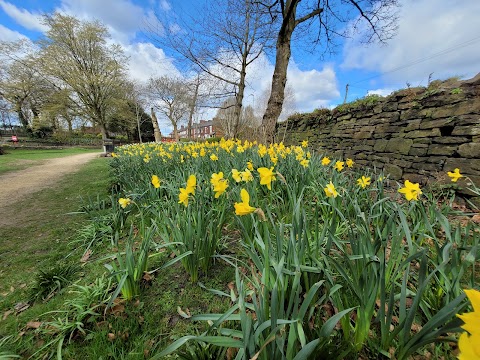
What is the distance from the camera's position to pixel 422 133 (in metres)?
4.15

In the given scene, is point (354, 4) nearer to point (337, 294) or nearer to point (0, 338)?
point (337, 294)

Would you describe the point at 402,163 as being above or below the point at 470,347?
below

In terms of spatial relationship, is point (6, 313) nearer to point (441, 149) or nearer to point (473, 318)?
point (473, 318)

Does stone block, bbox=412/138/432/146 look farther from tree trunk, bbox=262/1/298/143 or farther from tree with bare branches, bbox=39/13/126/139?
tree with bare branches, bbox=39/13/126/139

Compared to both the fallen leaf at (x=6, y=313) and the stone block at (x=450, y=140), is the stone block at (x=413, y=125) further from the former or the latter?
the fallen leaf at (x=6, y=313)

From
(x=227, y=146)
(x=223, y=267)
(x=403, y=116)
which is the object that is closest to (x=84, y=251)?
(x=223, y=267)

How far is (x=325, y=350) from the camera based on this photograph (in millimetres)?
904

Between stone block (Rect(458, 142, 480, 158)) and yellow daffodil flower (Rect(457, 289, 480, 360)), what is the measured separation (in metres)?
4.37

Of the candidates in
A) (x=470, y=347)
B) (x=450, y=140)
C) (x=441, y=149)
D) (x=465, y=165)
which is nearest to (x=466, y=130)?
(x=450, y=140)

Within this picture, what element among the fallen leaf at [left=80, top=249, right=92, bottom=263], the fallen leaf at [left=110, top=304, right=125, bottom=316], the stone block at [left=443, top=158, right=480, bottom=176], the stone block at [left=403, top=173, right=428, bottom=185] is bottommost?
the fallen leaf at [left=80, top=249, right=92, bottom=263]

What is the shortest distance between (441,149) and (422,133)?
506 mm

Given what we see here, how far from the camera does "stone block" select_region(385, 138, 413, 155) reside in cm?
438

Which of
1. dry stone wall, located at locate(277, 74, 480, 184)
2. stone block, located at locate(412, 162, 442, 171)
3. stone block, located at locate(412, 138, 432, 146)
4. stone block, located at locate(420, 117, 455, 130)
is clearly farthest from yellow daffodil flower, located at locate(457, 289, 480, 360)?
stone block, located at locate(412, 138, 432, 146)

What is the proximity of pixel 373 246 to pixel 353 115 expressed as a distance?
608 cm
